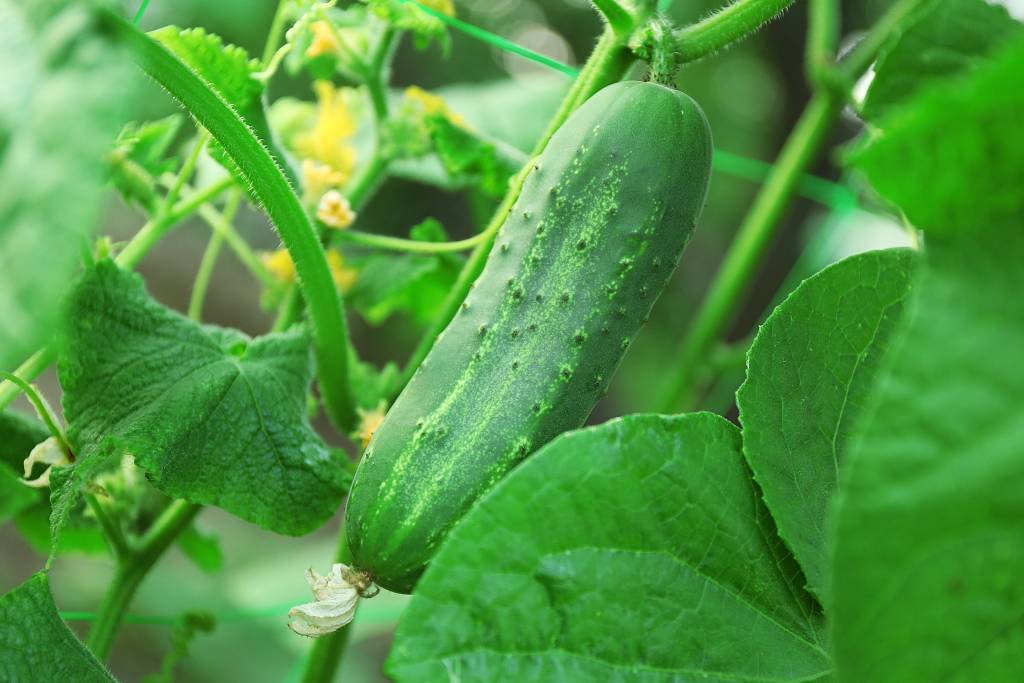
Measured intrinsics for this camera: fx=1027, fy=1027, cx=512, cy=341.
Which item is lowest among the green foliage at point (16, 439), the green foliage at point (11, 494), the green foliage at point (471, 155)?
the green foliage at point (16, 439)

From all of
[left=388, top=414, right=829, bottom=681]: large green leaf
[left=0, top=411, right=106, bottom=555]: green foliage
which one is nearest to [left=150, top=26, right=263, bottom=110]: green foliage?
[left=0, top=411, right=106, bottom=555]: green foliage

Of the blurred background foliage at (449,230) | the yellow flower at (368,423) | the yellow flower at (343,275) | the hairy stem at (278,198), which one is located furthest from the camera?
the blurred background foliage at (449,230)

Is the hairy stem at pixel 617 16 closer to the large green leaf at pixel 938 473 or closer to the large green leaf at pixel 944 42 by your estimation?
the large green leaf at pixel 944 42

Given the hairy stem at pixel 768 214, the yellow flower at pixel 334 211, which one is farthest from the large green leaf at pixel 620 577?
the hairy stem at pixel 768 214

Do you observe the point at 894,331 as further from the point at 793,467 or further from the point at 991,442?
the point at 991,442

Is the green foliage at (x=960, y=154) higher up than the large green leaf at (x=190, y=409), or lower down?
higher up

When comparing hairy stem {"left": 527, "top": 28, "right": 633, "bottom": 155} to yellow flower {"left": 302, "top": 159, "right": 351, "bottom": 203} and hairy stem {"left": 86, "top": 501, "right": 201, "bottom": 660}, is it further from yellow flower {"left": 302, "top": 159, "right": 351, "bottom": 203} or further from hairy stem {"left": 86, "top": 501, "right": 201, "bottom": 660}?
hairy stem {"left": 86, "top": 501, "right": 201, "bottom": 660}

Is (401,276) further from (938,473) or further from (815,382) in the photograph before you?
(938,473)

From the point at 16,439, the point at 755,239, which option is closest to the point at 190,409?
the point at 16,439
